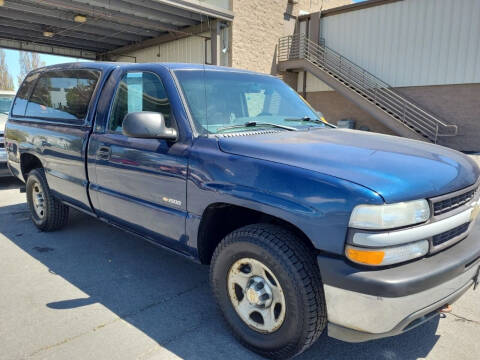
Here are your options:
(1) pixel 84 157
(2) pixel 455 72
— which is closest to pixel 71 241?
(1) pixel 84 157

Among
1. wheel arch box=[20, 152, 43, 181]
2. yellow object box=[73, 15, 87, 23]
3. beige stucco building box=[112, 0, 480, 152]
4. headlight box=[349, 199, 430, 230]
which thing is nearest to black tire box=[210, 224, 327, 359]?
headlight box=[349, 199, 430, 230]

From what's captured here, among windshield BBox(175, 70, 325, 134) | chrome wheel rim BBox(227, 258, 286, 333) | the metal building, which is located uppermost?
the metal building

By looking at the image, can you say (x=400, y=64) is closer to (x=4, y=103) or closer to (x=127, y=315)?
(x=4, y=103)

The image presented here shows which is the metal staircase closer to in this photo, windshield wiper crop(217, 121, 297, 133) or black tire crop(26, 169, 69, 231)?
windshield wiper crop(217, 121, 297, 133)

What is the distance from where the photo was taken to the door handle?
341 centimetres

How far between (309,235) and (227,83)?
1.76m

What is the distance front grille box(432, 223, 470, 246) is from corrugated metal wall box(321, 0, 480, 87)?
13.9 m

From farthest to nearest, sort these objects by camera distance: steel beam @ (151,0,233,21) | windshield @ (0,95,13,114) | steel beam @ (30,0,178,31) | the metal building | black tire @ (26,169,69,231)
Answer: the metal building < steel beam @ (151,0,233,21) < steel beam @ (30,0,178,31) < windshield @ (0,95,13,114) < black tire @ (26,169,69,231)

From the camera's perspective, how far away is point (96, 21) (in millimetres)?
15766

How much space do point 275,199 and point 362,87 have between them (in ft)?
49.1

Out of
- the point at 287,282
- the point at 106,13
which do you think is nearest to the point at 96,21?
the point at 106,13

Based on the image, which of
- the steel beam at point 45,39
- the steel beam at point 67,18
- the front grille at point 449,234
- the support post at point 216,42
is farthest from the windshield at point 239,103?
the steel beam at point 45,39

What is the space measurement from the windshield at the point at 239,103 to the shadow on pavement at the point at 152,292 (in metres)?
1.44

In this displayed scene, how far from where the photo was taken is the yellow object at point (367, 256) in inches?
76.3
